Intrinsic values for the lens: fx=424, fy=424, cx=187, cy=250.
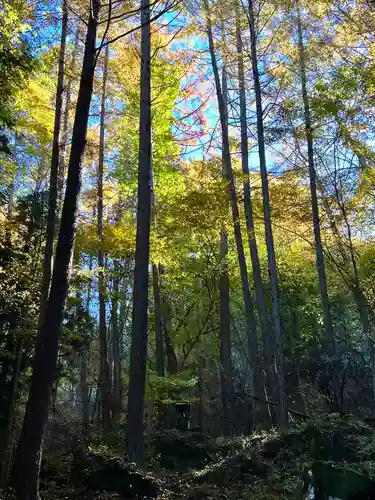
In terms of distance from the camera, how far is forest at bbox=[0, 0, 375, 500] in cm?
589

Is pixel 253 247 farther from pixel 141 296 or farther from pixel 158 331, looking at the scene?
pixel 141 296

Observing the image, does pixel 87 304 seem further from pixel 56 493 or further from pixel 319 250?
pixel 56 493

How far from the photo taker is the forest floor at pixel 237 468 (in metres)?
4.70

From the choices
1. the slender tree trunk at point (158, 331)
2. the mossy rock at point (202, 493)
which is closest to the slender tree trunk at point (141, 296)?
the mossy rock at point (202, 493)

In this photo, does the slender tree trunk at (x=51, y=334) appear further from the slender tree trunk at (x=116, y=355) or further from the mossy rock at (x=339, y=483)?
the slender tree trunk at (x=116, y=355)

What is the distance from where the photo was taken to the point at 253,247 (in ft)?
37.0

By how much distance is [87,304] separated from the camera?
19219 mm

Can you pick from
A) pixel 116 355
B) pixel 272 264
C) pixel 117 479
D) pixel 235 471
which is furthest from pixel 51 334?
pixel 116 355

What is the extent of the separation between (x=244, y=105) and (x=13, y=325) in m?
8.64

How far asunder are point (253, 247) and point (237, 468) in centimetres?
583

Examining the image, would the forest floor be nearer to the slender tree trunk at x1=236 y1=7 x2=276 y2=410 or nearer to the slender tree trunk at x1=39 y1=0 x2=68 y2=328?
the slender tree trunk at x1=236 y1=7 x2=276 y2=410

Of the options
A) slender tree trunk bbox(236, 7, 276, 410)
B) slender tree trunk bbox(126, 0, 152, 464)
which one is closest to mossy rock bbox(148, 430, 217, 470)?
slender tree trunk bbox(126, 0, 152, 464)

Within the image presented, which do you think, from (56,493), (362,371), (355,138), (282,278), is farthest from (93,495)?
(282,278)

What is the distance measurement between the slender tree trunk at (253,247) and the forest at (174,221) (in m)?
0.06
